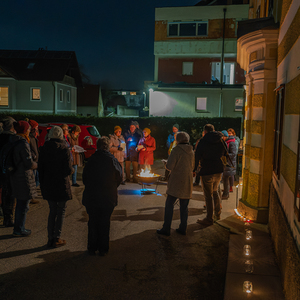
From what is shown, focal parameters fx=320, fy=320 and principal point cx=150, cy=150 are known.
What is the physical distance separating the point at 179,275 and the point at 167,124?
15.8 metres

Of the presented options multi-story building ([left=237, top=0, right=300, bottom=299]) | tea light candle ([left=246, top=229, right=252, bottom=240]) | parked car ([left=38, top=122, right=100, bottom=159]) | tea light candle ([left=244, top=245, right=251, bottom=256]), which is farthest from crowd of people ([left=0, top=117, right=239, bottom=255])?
parked car ([left=38, top=122, right=100, bottom=159])

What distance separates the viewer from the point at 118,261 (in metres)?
4.89

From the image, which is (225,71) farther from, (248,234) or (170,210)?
(170,210)

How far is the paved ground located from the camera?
404cm

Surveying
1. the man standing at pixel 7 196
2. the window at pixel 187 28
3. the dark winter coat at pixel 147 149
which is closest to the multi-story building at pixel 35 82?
the window at pixel 187 28

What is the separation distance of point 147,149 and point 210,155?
4.17 metres

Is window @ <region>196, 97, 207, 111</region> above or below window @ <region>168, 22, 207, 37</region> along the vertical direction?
below

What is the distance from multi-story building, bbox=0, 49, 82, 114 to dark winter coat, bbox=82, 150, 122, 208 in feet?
98.3

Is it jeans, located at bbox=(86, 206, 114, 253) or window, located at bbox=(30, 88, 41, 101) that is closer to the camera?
jeans, located at bbox=(86, 206, 114, 253)

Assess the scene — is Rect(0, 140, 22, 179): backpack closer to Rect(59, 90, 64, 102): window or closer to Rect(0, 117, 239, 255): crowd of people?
Rect(0, 117, 239, 255): crowd of people

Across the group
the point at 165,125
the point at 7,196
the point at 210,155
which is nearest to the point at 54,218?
the point at 7,196

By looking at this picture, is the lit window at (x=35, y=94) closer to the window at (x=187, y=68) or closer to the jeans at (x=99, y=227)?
the window at (x=187, y=68)

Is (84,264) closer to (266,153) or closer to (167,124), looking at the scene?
(266,153)

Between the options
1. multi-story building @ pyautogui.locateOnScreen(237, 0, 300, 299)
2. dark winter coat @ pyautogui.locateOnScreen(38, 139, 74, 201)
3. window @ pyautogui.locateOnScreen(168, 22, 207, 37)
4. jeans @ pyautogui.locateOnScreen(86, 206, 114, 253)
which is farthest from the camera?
window @ pyautogui.locateOnScreen(168, 22, 207, 37)
